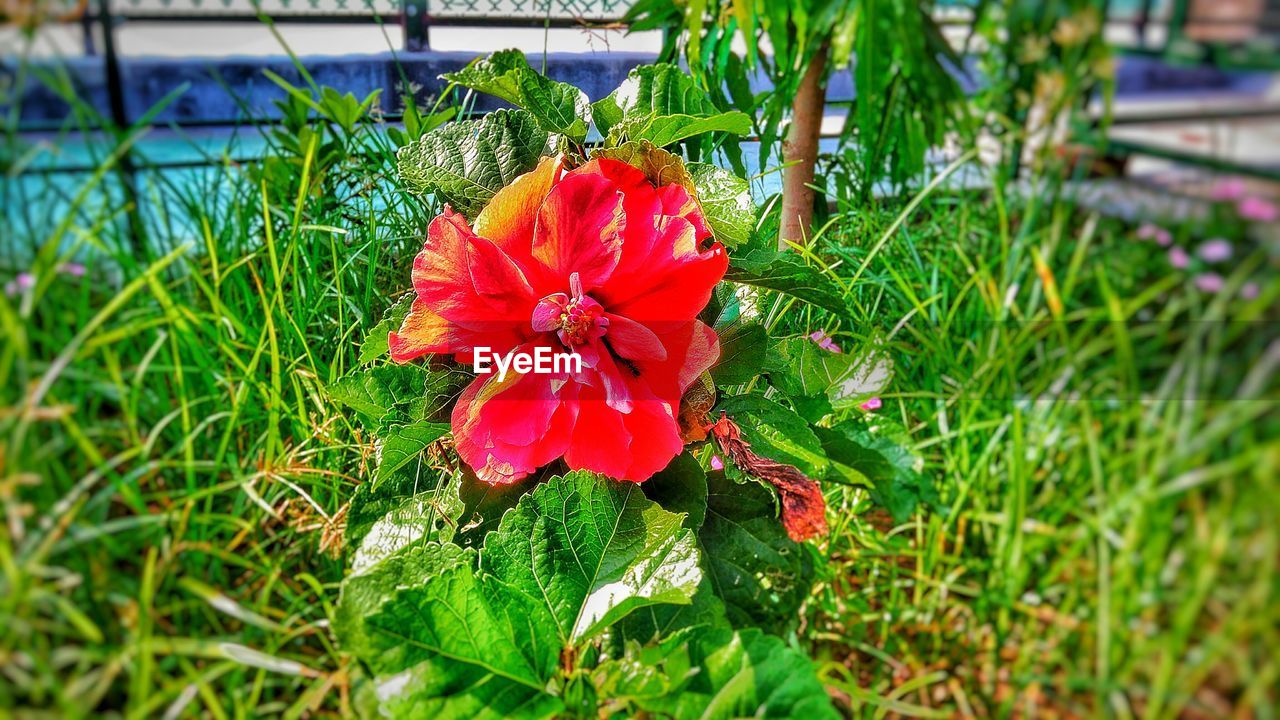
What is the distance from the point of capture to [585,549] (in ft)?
1.10

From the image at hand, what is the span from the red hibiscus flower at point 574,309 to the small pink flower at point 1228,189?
17 cm

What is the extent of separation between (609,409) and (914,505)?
0.20 m

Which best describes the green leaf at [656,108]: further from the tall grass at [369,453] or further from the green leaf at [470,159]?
the tall grass at [369,453]

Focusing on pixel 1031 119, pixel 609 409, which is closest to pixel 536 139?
pixel 609 409

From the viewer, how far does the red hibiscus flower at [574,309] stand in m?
0.29

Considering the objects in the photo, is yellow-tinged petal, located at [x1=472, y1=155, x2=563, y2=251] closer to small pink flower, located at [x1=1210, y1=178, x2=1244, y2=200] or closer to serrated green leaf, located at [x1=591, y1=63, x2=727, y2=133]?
serrated green leaf, located at [x1=591, y1=63, x2=727, y2=133]

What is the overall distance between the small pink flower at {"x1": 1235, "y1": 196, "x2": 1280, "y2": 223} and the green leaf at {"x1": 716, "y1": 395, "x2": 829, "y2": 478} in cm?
16

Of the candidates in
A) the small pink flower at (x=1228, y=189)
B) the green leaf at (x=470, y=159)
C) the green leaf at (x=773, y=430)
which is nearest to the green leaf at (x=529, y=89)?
the green leaf at (x=470, y=159)

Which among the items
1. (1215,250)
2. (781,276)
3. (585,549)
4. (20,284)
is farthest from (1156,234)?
(20,284)

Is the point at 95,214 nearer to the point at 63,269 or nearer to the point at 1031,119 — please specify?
the point at 63,269

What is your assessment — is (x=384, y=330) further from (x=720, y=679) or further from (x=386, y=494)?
(x=720, y=679)

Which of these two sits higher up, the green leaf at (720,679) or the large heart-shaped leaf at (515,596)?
the large heart-shaped leaf at (515,596)

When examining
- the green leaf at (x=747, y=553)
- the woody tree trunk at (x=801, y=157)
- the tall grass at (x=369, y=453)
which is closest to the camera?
the tall grass at (x=369, y=453)

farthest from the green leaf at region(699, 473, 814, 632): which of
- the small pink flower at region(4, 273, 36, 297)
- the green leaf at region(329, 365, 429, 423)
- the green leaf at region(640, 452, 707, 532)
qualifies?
the small pink flower at region(4, 273, 36, 297)
